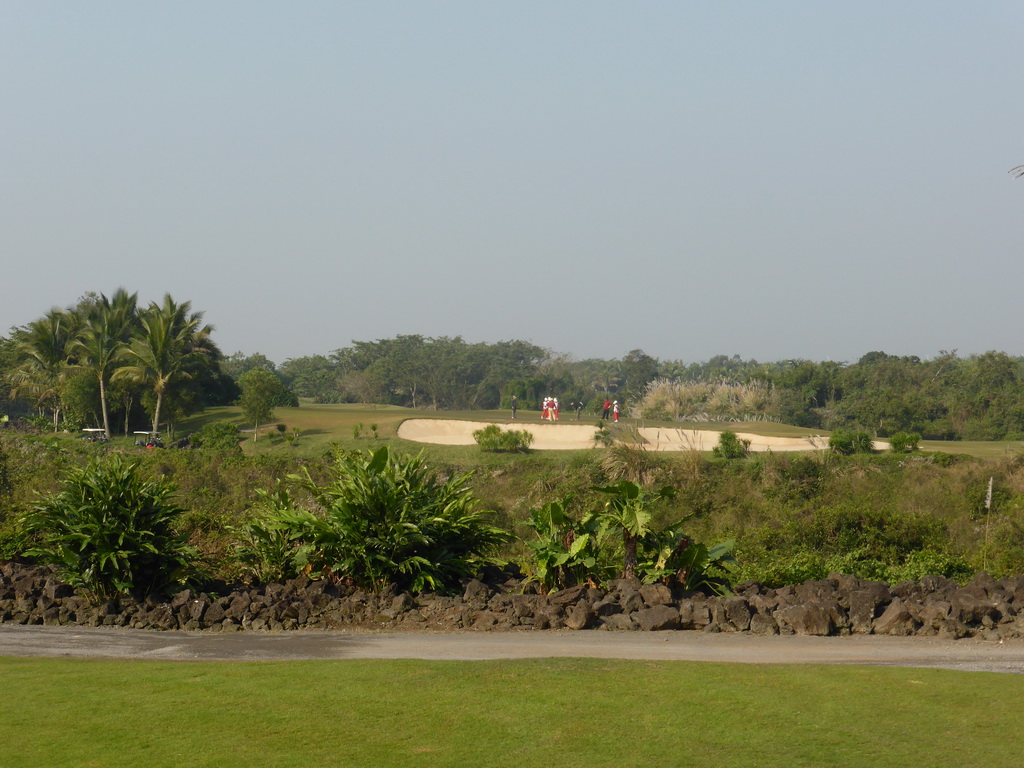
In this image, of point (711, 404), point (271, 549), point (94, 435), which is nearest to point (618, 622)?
point (271, 549)

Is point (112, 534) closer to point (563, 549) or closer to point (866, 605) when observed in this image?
point (563, 549)

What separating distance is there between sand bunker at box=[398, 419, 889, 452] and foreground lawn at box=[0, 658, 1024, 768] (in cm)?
2323

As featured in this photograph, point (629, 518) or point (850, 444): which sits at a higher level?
point (850, 444)

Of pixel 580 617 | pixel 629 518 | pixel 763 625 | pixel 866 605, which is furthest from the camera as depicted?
pixel 629 518

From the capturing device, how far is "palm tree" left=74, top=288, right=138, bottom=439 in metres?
42.9

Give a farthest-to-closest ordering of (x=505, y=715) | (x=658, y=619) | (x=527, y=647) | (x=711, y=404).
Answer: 1. (x=711, y=404)
2. (x=658, y=619)
3. (x=527, y=647)
4. (x=505, y=715)

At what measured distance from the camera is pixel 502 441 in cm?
3547

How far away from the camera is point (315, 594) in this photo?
42.0 ft

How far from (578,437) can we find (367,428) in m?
9.13

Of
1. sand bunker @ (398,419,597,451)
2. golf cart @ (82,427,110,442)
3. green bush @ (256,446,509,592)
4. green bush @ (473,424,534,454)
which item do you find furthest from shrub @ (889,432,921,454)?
golf cart @ (82,427,110,442)

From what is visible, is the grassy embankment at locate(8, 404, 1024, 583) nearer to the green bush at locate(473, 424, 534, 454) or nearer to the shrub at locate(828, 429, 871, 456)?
the green bush at locate(473, 424, 534, 454)

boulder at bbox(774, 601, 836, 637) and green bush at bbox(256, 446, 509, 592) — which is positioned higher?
green bush at bbox(256, 446, 509, 592)

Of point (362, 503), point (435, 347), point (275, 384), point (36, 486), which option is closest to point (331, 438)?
point (275, 384)

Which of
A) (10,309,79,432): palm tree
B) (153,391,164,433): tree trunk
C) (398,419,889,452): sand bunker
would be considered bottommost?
(398,419,889,452): sand bunker
